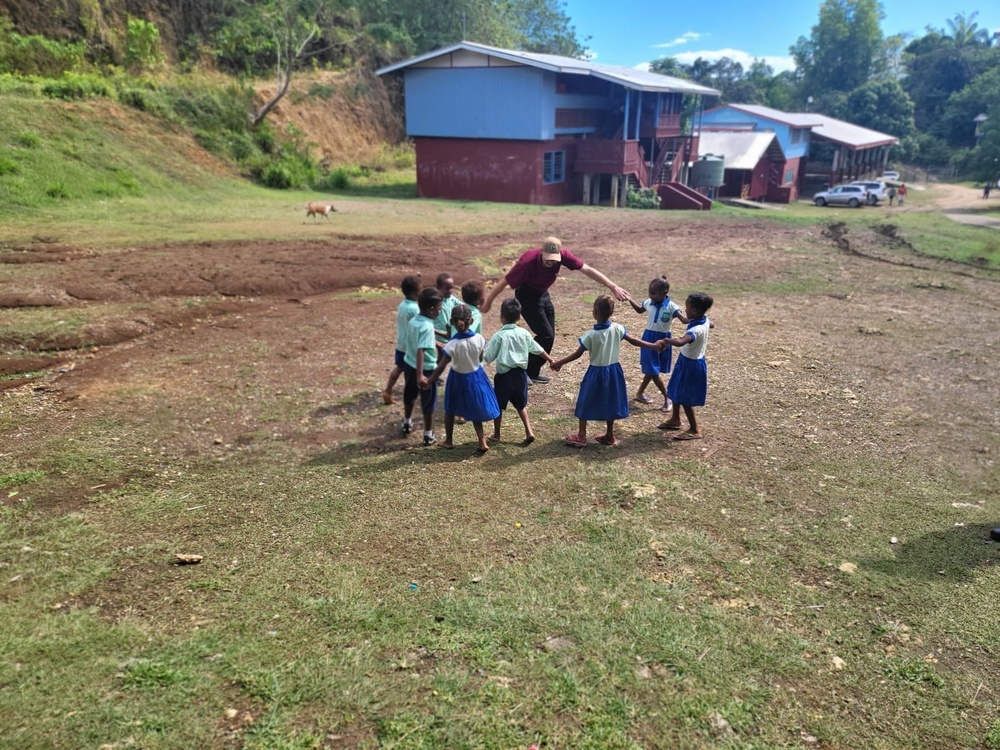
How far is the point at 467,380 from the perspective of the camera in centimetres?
588

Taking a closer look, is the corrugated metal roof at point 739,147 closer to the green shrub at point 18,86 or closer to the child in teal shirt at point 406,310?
the green shrub at point 18,86

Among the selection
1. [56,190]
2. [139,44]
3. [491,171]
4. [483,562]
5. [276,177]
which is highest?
[139,44]

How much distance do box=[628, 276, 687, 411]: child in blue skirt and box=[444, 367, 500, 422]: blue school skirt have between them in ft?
5.68

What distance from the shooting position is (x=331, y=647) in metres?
3.62

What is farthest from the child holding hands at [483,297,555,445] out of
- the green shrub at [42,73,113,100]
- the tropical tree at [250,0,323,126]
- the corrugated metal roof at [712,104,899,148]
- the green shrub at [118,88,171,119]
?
the corrugated metal roof at [712,104,899,148]

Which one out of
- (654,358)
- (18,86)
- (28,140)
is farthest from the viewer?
(18,86)

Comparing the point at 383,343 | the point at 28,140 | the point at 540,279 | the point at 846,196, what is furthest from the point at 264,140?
the point at 846,196

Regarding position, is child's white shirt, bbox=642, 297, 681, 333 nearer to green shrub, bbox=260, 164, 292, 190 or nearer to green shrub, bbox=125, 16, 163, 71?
green shrub, bbox=260, 164, 292, 190

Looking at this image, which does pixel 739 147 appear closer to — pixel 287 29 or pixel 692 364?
pixel 287 29

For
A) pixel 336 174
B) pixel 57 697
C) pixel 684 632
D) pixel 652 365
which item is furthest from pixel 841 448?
pixel 336 174

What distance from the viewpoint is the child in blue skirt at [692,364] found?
6117 millimetres

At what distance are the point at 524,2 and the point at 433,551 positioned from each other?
70.6 metres

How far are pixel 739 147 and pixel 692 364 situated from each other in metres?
37.6

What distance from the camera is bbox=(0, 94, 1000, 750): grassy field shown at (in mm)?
3245
